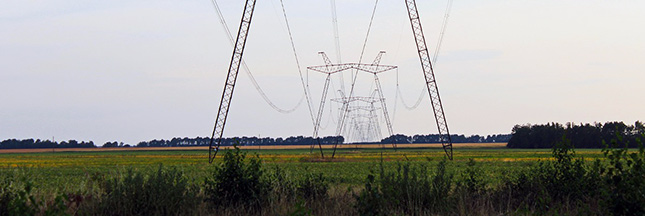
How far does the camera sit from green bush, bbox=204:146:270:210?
15.9 m

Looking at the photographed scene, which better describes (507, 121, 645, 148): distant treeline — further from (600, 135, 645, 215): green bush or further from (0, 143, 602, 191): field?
(600, 135, 645, 215): green bush

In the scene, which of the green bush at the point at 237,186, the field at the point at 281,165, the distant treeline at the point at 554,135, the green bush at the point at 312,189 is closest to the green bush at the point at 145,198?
the field at the point at 281,165

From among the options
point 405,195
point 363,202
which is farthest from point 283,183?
point 363,202

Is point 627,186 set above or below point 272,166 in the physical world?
below

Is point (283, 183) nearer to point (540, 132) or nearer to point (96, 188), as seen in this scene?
point (96, 188)

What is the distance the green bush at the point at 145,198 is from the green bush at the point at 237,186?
3.46 ft

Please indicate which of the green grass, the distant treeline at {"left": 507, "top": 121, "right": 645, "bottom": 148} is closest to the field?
the green grass

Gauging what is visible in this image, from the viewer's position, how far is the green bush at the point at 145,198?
14.4 metres

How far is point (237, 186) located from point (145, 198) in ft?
7.72

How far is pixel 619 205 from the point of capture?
1221 centimetres

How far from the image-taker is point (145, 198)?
14484 millimetres

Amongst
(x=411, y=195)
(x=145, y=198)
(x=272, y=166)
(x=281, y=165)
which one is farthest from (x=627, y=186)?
(x=281, y=165)

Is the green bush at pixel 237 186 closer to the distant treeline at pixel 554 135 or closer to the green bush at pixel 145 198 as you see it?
the green bush at pixel 145 198

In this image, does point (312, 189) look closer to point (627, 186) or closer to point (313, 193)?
point (313, 193)
